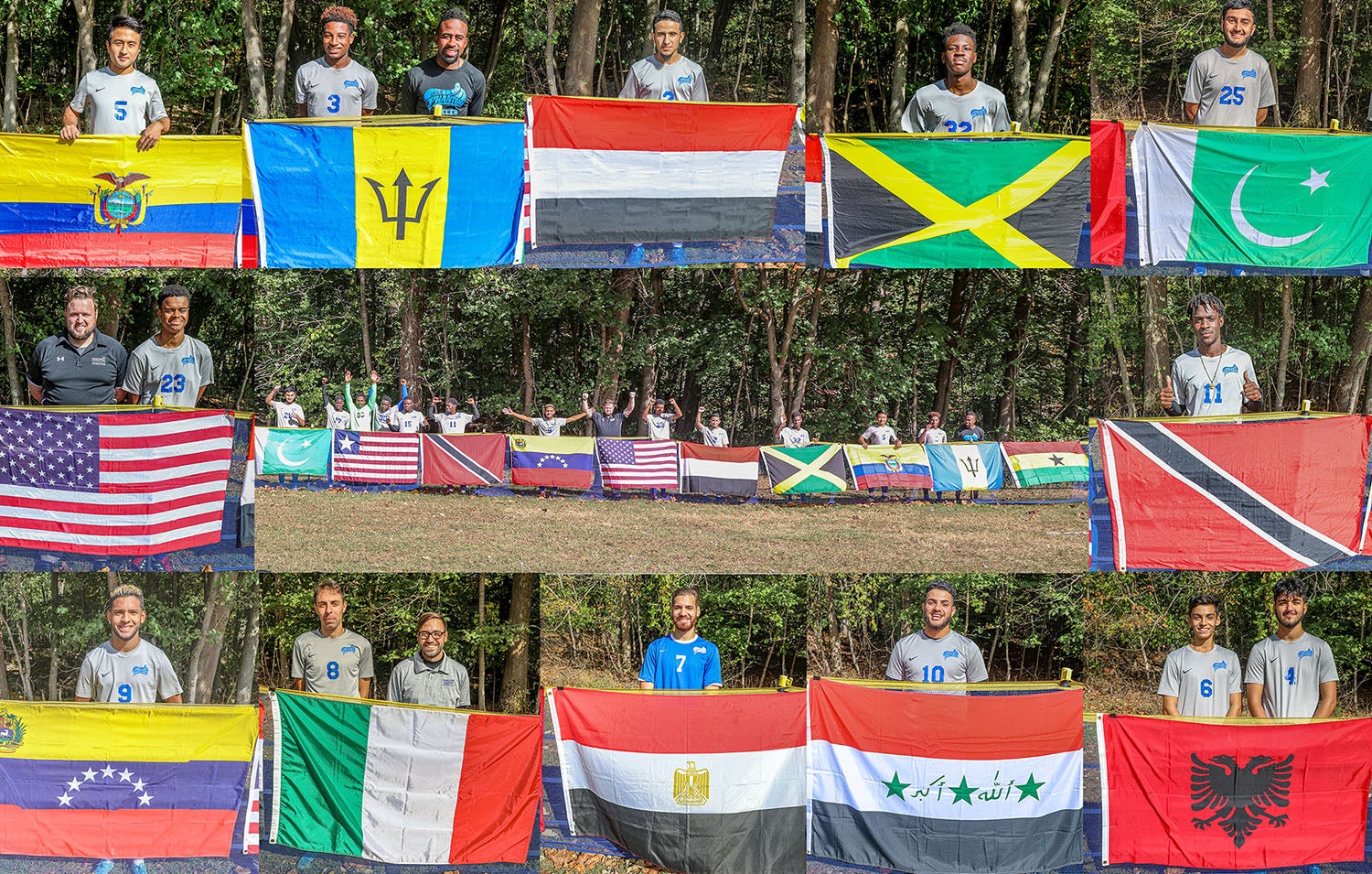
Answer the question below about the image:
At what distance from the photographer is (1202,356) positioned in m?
9.03

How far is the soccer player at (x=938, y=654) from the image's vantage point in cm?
827

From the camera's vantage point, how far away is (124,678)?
27.5ft

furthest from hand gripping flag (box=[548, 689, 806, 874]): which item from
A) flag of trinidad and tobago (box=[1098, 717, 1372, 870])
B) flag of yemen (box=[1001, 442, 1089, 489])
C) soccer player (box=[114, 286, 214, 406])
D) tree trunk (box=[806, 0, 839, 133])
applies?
tree trunk (box=[806, 0, 839, 133])

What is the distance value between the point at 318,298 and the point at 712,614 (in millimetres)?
9460

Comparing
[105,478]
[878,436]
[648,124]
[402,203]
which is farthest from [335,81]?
[878,436]

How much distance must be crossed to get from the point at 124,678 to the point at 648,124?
590 cm

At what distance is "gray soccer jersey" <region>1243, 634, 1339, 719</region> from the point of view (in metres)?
8.28

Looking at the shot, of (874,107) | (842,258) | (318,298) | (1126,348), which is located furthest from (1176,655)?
(318,298)

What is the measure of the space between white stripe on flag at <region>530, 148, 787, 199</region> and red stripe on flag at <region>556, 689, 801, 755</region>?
13.7ft

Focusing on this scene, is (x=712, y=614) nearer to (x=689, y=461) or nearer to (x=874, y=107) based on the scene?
(x=689, y=461)

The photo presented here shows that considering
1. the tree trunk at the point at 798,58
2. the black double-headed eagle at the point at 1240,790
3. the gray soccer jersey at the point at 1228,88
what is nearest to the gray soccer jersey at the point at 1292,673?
the black double-headed eagle at the point at 1240,790

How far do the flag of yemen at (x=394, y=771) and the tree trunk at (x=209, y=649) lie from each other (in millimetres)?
6574

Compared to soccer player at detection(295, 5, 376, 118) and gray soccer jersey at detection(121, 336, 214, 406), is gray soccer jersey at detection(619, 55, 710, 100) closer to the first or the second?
soccer player at detection(295, 5, 376, 118)

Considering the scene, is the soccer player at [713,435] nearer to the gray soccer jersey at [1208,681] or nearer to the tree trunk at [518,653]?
the tree trunk at [518,653]
